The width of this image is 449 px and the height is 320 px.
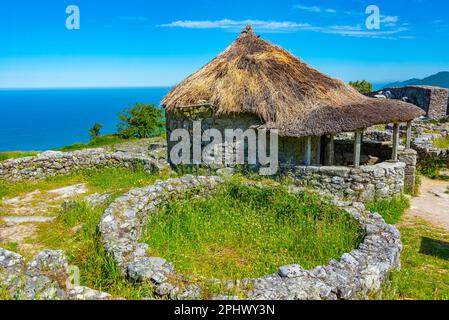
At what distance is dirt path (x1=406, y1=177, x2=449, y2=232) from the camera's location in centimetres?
991

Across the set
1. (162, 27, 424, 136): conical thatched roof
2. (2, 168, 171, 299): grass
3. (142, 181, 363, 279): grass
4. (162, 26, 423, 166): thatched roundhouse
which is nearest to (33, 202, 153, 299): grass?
(2, 168, 171, 299): grass

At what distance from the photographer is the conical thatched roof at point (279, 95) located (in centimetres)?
1133

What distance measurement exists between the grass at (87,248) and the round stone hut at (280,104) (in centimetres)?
559

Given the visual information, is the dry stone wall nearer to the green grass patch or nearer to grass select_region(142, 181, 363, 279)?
the green grass patch

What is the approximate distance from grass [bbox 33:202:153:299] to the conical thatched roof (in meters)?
5.79

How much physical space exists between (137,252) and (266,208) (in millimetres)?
3732

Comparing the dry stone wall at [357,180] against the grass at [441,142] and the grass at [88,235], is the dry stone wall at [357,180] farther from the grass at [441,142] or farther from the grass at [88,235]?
the grass at [441,142]

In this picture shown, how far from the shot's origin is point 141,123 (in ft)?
113

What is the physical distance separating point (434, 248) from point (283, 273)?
4.71 metres

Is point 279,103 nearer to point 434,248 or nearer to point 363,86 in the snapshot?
point 434,248

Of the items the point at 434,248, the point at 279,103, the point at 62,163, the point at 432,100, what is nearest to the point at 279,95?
the point at 279,103
